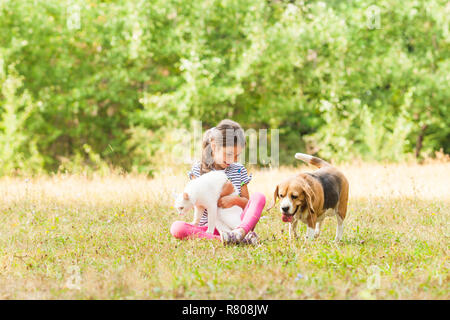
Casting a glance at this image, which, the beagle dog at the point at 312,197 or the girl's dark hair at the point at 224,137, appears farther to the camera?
the girl's dark hair at the point at 224,137

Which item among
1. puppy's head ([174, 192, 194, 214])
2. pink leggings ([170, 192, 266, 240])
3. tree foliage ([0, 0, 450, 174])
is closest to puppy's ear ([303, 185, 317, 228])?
pink leggings ([170, 192, 266, 240])

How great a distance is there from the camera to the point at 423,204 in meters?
7.73

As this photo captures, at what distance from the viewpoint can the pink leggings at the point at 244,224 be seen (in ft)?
17.9

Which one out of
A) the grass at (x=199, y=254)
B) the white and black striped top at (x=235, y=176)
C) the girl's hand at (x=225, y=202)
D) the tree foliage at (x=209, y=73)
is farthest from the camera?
the tree foliage at (x=209, y=73)

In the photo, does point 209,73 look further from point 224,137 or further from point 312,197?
point 312,197

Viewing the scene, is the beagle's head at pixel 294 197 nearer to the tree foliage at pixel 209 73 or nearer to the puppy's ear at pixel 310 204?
the puppy's ear at pixel 310 204

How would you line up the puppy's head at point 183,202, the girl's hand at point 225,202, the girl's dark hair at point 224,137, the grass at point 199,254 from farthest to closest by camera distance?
the girl's hand at point 225,202 < the girl's dark hair at point 224,137 < the puppy's head at point 183,202 < the grass at point 199,254

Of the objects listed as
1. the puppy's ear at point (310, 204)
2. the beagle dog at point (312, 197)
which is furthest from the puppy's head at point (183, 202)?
the puppy's ear at point (310, 204)

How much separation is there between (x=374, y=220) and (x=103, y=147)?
14538 millimetres

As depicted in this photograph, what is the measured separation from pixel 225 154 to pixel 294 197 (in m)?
0.89

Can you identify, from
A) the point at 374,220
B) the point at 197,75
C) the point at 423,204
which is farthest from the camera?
the point at 197,75
